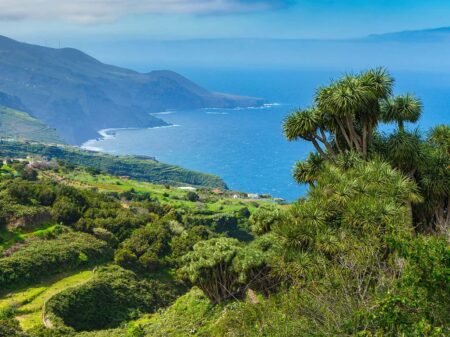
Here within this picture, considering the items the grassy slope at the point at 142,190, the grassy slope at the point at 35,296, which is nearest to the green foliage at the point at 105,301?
the grassy slope at the point at 35,296

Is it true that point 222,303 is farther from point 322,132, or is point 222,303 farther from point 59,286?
point 59,286

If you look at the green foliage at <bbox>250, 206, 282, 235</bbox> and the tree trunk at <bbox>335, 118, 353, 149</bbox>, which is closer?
the tree trunk at <bbox>335, 118, 353, 149</bbox>

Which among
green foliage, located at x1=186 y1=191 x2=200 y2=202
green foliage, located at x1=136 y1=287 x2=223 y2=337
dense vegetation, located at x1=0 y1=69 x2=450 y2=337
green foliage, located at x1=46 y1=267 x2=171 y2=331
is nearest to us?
dense vegetation, located at x1=0 y1=69 x2=450 y2=337

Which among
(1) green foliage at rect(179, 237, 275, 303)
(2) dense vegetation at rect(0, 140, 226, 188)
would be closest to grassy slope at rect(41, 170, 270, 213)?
(1) green foliage at rect(179, 237, 275, 303)

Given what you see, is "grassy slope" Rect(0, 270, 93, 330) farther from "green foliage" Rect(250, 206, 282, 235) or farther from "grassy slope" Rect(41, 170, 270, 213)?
"grassy slope" Rect(41, 170, 270, 213)

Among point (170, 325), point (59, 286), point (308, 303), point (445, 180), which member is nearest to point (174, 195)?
point (59, 286)

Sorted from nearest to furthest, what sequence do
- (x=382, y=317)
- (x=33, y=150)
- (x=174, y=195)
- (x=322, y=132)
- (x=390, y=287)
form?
(x=382, y=317) → (x=390, y=287) → (x=322, y=132) → (x=174, y=195) → (x=33, y=150)
